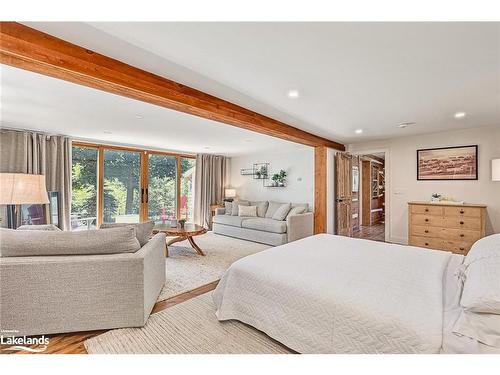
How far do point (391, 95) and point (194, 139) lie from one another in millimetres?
3658

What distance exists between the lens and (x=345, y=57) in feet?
6.01

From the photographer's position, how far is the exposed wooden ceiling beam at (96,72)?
1.50 m

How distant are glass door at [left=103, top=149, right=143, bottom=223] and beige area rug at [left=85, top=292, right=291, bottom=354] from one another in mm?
4154

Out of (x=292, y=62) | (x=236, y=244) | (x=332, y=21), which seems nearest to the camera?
(x=332, y=21)

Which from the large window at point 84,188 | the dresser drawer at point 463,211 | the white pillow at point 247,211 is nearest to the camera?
the dresser drawer at point 463,211

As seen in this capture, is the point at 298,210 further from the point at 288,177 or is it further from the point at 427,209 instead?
the point at 427,209

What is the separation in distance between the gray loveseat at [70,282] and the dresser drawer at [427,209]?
443 cm

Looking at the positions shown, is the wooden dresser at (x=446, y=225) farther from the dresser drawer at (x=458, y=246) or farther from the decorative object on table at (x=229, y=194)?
the decorative object on table at (x=229, y=194)

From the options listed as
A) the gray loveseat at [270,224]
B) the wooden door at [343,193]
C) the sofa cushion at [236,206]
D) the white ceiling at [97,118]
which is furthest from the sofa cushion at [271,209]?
the white ceiling at [97,118]

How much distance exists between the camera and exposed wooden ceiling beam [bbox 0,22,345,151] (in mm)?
1495

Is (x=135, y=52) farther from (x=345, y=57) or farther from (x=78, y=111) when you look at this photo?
(x=78, y=111)

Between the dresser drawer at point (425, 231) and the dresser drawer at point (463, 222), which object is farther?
the dresser drawer at point (425, 231)

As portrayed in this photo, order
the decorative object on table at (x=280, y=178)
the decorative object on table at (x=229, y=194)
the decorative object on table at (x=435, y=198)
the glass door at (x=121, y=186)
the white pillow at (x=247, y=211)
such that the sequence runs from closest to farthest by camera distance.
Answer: the decorative object on table at (x=435, y=198), the glass door at (x=121, y=186), the white pillow at (x=247, y=211), the decorative object on table at (x=280, y=178), the decorative object on table at (x=229, y=194)

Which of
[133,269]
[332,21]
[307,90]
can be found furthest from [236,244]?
[332,21]
